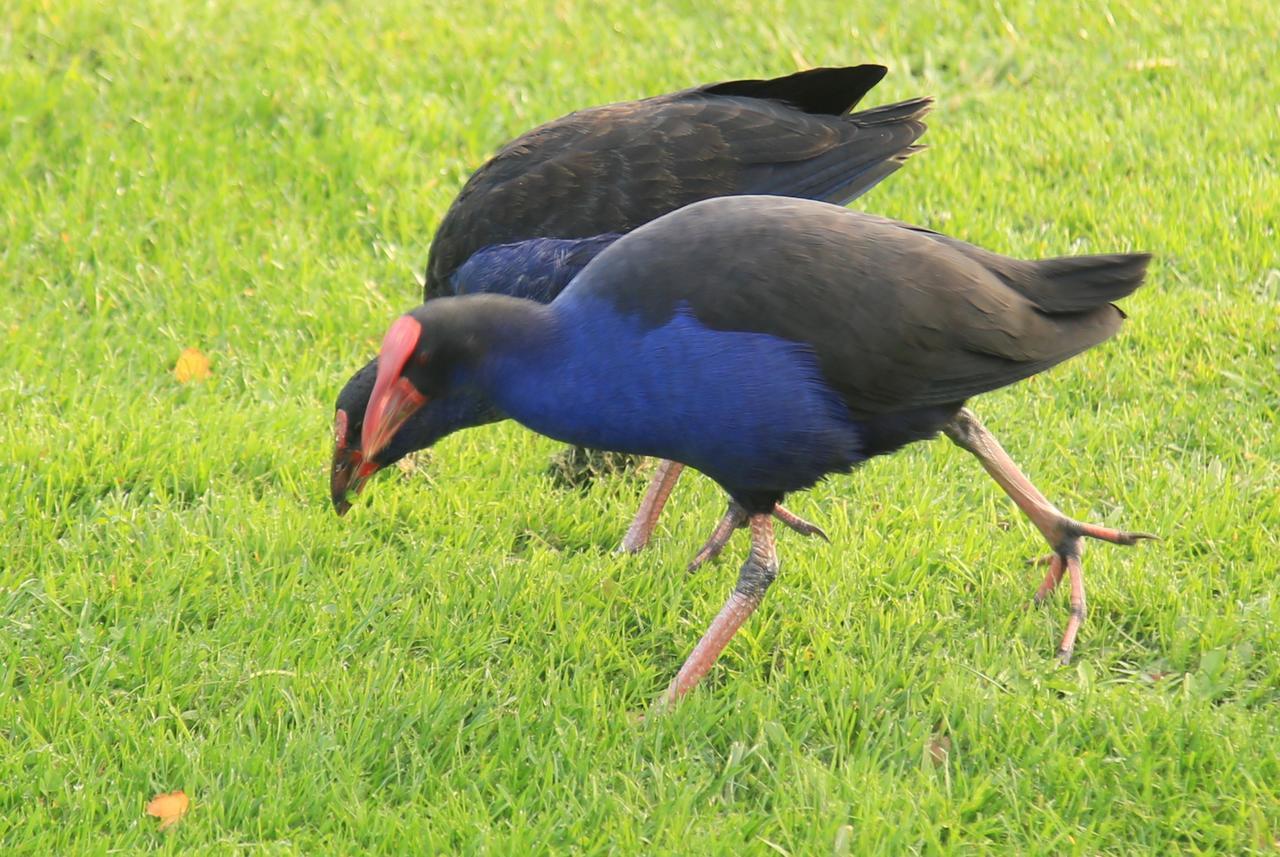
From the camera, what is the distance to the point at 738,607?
12.3ft

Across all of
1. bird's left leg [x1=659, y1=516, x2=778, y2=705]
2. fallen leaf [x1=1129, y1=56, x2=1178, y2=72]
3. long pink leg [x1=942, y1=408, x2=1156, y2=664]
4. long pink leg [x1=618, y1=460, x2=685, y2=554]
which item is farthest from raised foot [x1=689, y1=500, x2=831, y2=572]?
fallen leaf [x1=1129, y1=56, x2=1178, y2=72]

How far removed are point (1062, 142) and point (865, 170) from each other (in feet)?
7.05

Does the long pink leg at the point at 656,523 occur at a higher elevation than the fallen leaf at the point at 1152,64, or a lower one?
lower

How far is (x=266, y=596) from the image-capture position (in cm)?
399

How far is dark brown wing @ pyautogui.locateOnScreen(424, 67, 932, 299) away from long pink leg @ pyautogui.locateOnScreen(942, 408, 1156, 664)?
976 millimetres

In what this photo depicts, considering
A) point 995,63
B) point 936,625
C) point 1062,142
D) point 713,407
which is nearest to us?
point 713,407

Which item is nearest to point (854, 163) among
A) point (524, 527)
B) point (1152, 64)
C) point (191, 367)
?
point (524, 527)

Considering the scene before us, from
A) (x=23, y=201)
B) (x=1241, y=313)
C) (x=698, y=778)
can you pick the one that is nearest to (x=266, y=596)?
(x=698, y=778)

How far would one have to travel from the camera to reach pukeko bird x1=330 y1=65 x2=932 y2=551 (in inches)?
174

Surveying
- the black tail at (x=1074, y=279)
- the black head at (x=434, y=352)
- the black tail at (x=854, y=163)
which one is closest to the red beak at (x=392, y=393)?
the black head at (x=434, y=352)

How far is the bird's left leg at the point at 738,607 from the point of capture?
3.68 metres

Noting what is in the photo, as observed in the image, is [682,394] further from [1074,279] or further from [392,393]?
[1074,279]

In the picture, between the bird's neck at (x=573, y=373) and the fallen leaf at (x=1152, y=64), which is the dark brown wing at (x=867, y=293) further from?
the fallen leaf at (x=1152, y=64)

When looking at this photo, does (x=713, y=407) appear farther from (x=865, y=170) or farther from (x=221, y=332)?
(x=221, y=332)
